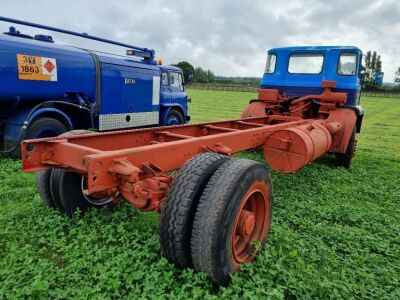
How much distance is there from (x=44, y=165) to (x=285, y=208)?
2963 millimetres

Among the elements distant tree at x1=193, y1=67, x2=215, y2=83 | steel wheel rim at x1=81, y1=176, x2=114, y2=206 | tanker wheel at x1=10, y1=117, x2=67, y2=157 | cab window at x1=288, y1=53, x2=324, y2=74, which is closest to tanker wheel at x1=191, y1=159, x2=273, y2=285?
steel wheel rim at x1=81, y1=176, x2=114, y2=206

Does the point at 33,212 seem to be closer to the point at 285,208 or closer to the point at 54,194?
the point at 54,194

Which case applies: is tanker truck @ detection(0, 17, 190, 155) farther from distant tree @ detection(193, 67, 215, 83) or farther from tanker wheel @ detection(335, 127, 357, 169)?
distant tree @ detection(193, 67, 215, 83)

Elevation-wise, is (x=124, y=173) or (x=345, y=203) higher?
(x=124, y=173)

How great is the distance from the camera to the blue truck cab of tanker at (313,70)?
23.8 feet

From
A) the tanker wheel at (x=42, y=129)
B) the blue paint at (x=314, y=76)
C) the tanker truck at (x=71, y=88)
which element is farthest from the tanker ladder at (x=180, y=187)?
the blue paint at (x=314, y=76)

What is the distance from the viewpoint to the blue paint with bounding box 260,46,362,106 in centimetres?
726

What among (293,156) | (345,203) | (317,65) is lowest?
(345,203)

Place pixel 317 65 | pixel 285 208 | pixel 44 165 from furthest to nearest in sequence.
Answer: pixel 317 65 < pixel 285 208 < pixel 44 165

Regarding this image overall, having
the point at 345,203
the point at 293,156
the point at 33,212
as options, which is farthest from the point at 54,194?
the point at 345,203

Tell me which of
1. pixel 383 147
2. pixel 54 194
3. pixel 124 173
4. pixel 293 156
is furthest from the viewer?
pixel 383 147

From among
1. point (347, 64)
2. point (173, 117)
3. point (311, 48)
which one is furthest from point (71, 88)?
point (347, 64)

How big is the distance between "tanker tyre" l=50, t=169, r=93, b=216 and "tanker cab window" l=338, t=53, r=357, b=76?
19.4 feet

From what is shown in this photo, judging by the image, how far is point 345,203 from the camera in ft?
16.2
